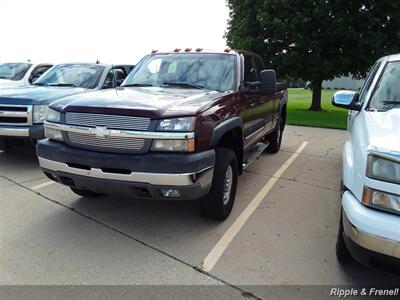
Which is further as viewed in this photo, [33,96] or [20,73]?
[20,73]

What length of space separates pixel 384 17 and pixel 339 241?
14182 mm

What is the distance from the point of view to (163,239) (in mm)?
3732

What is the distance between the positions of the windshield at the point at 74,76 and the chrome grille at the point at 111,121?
384 cm

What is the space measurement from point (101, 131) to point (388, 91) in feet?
9.18

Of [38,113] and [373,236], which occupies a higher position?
[38,113]

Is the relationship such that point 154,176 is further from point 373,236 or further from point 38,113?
point 38,113

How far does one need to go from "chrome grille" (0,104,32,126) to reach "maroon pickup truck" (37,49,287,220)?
2077 millimetres

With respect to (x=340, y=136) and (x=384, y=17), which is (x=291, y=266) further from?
(x=384, y=17)

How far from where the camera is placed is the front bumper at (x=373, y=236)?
7.63 ft

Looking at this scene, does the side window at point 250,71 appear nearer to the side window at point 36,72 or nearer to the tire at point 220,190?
the tire at point 220,190

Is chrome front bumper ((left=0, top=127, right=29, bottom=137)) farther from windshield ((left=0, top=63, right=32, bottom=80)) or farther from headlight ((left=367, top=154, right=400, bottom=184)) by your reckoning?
headlight ((left=367, top=154, right=400, bottom=184))

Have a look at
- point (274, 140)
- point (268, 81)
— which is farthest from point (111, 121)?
point (274, 140)

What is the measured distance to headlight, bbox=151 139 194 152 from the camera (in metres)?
3.38

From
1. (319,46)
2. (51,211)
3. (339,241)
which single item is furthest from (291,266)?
(319,46)
